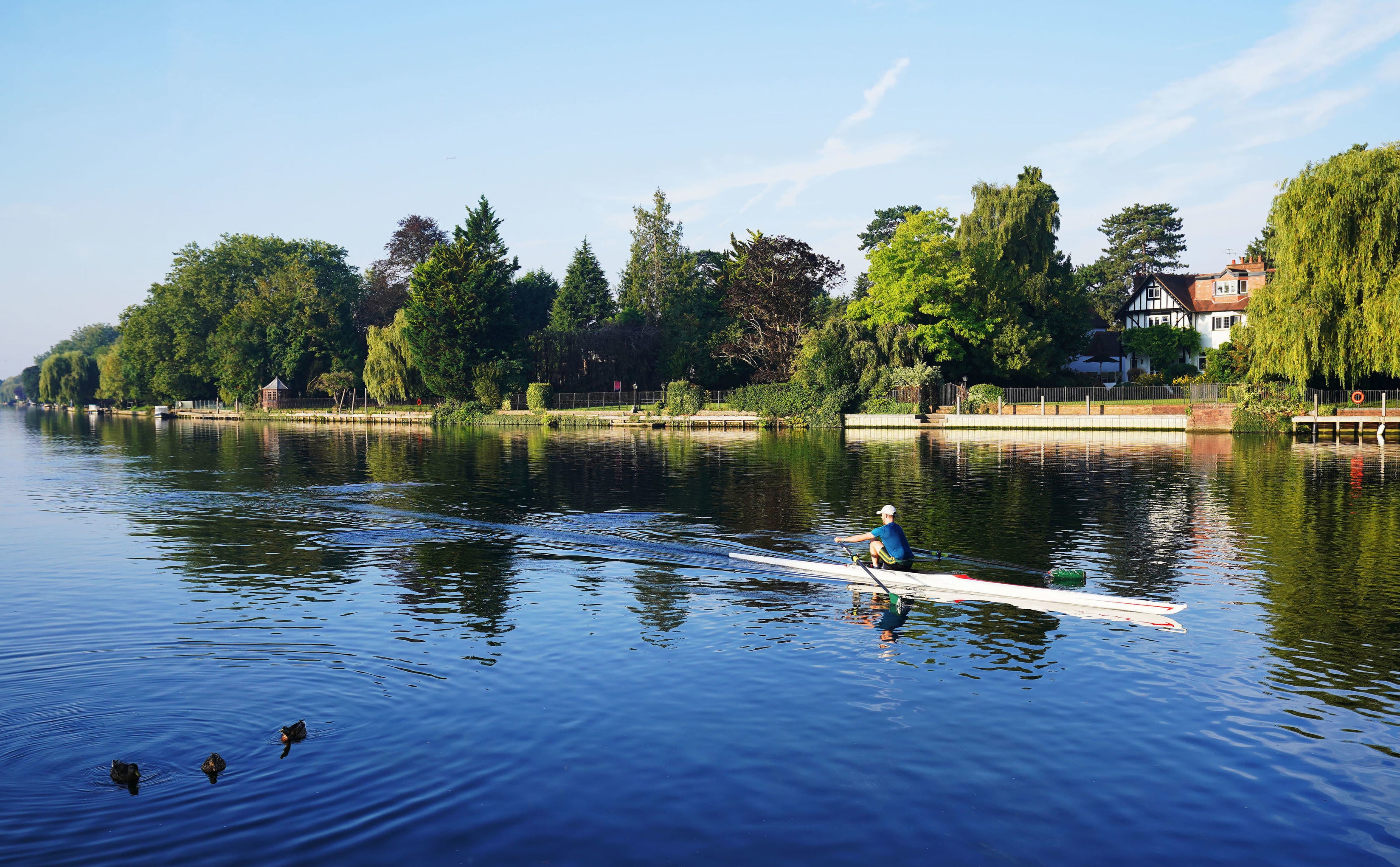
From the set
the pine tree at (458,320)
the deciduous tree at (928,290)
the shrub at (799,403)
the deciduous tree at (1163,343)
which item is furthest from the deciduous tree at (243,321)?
the deciduous tree at (1163,343)

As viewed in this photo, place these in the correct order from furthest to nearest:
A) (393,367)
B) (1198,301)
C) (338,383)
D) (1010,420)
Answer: (338,383), (393,367), (1198,301), (1010,420)

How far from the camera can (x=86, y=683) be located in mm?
13688

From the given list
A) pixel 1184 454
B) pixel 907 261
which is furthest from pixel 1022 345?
pixel 1184 454

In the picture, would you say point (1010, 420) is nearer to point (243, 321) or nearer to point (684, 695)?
point (684, 695)

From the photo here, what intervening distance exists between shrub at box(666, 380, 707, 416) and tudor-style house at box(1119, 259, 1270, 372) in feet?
157

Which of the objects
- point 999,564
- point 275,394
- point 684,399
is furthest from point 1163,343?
point 275,394

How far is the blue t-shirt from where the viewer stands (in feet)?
64.8

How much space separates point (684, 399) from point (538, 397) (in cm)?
1779

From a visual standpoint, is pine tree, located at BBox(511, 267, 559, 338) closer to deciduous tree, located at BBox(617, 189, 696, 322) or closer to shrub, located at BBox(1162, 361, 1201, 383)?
deciduous tree, located at BBox(617, 189, 696, 322)

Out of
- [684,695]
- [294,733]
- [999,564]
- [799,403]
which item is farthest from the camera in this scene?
[799,403]

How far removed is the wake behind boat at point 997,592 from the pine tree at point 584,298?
3782 inches

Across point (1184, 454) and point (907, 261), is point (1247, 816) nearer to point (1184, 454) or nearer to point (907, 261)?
point (1184, 454)

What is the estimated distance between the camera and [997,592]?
18281mm

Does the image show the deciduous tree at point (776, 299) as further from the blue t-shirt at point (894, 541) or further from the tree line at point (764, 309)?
A: the blue t-shirt at point (894, 541)
